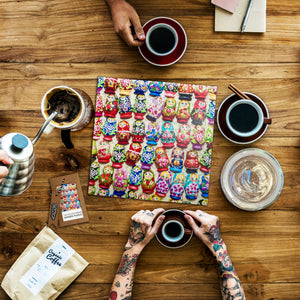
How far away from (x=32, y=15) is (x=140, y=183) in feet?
2.48

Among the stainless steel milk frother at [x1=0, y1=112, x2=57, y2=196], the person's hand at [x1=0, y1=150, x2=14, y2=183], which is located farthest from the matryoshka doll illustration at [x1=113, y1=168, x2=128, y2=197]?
the person's hand at [x1=0, y1=150, x2=14, y2=183]

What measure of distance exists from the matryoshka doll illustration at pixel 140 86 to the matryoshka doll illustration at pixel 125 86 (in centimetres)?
2

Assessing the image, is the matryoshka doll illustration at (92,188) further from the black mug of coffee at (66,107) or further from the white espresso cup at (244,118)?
the white espresso cup at (244,118)

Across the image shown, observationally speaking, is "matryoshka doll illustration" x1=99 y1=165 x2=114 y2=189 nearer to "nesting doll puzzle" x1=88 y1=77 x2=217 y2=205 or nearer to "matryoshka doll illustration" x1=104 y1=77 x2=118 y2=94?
"nesting doll puzzle" x1=88 y1=77 x2=217 y2=205

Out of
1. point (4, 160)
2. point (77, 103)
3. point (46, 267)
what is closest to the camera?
point (4, 160)

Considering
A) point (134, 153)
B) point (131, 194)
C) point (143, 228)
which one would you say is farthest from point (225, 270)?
point (134, 153)

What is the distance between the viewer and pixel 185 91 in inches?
40.9

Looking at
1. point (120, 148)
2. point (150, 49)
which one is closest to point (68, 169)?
point (120, 148)

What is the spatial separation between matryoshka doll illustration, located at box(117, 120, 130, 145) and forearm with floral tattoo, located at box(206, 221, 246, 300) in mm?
447

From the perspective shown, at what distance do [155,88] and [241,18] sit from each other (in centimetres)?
40

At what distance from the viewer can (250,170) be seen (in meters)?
1.02

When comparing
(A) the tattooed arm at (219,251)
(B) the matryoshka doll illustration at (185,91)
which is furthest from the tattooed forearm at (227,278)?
(B) the matryoshka doll illustration at (185,91)

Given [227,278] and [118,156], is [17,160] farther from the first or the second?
[227,278]

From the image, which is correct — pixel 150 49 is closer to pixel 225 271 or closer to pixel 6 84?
pixel 6 84
